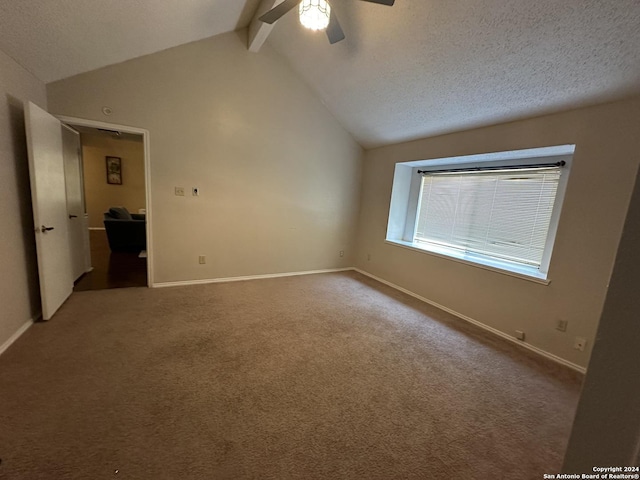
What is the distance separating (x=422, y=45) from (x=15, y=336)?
4320mm

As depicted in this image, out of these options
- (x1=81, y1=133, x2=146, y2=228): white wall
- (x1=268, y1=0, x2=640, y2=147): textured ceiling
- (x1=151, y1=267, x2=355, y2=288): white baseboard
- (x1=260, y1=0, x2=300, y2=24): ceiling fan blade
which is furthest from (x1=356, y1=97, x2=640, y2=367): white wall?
(x1=81, y1=133, x2=146, y2=228): white wall

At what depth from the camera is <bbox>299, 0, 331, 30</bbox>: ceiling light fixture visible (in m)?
1.84

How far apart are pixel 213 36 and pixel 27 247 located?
123 inches

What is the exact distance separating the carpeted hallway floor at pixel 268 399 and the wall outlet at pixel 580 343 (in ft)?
0.78

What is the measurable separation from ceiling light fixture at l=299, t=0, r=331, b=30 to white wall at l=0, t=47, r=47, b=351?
234 cm

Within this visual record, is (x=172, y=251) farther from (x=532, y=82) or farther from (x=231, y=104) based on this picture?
(x=532, y=82)

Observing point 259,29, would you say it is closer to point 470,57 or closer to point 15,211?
point 470,57

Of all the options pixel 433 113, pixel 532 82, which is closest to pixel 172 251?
pixel 433 113

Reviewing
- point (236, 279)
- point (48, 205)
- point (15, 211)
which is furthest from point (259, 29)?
point (236, 279)

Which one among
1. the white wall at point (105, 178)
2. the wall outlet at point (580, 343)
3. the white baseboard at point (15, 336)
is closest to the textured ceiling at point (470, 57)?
the wall outlet at point (580, 343)

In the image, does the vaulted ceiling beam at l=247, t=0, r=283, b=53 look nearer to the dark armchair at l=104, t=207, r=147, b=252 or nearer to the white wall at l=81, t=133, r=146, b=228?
the dark armchair at l=104, t=207, r=147, b=252

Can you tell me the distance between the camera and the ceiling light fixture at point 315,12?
184 cm

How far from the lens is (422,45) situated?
2.41 meters

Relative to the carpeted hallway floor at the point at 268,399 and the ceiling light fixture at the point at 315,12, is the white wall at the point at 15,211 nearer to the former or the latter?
the carpeted hallway floor at the point at 268,399
